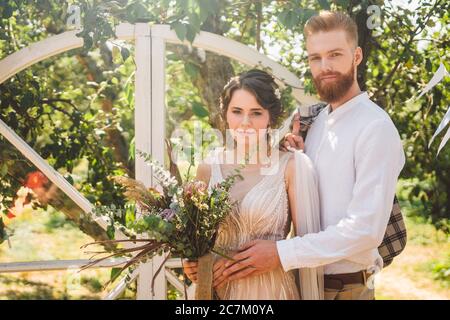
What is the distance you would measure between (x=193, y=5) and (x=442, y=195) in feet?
7.65

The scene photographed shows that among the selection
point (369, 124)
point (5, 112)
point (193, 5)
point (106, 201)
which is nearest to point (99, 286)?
point (106, 201)

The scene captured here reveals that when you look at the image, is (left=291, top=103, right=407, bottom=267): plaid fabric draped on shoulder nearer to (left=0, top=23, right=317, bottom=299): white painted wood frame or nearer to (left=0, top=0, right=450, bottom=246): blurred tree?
(left=0, top=23, right=317, bottom=299): white painted wood frame

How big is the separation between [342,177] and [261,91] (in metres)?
0.43

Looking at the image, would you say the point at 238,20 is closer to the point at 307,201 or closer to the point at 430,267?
the point at 307,201

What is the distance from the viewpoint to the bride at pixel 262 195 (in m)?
2.47

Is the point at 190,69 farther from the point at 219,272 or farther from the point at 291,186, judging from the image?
the point at 219,272

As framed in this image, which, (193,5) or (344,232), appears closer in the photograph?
(344,232)

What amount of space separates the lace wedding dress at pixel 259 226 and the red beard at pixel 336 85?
286mm

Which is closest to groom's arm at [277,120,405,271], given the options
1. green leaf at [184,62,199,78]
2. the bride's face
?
the bride's face

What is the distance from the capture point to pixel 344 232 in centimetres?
236

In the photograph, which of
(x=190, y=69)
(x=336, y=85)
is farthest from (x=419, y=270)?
(x=336, y=85)

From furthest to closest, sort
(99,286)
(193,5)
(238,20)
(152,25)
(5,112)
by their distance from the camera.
Answer: (99,286)
(238,20)
(5,112)
(152,25)
(193,5)

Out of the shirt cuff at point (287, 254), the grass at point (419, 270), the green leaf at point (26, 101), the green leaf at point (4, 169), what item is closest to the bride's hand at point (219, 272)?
the shirt cuff at point (287, 254)

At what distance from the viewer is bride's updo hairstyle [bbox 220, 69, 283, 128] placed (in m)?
2.56
